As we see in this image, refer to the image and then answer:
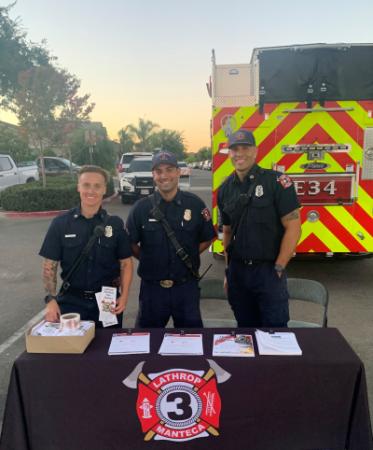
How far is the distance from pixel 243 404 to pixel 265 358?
0.83ft

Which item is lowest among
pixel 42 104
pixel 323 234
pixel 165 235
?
pixel 323 234

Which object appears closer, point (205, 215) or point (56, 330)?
point (56, 330)

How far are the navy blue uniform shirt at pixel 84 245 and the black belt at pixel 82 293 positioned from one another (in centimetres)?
3

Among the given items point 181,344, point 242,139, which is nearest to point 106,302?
point 181,344

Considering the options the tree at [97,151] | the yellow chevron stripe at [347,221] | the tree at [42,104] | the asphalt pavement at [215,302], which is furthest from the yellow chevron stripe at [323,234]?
the tree at [97,151]

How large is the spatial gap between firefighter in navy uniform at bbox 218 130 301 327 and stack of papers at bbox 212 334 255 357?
0.61m

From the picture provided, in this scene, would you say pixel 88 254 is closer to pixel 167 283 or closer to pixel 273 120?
pixel 167 283

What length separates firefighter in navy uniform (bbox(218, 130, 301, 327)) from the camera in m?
2.86

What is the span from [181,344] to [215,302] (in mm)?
2911

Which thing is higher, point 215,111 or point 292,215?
point 215,111

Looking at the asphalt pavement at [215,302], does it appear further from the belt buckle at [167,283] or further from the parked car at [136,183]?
the parked car at [136,183]

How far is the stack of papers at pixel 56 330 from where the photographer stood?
215cm

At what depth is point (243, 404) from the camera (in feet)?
6.80

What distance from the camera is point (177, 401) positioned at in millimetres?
2064
